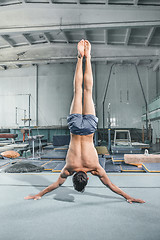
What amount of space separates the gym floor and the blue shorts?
0.78m

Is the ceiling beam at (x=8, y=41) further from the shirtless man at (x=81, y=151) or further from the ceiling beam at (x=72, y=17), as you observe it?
the shirtless man at (x=81, y=151)

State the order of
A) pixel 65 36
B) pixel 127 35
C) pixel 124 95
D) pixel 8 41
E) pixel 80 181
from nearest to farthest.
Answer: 1. pixel 80 181
2. pixel 127 35
3. pixel 65 36
4. pixel 8 41
5. pixel 124 95

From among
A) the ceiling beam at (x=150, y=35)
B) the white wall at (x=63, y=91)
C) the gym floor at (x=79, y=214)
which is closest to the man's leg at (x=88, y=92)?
the gym floor at (x=79, y=214)

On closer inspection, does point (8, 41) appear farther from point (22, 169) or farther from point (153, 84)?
point (153, 84)

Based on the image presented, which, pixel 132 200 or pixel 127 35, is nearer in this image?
pixel 132 200

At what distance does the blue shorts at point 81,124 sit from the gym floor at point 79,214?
0.78 m

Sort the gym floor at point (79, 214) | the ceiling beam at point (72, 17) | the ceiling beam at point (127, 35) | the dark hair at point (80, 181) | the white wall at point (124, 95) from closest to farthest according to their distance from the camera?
1. the gym floor at point (79, 214)
2. the dark hair at point (80, 181)
3. the ceiling beam at point (72, 17)
4. the ceiling beam at point (127, 35)
5. the white wall at point (124, 95)

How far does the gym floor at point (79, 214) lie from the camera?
4.70ft

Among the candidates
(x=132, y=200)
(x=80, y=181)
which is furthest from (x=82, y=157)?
(x=132, y=200)

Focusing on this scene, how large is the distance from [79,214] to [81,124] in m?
0.92

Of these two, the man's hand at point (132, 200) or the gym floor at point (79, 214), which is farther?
the man's hand at point (132, 200)

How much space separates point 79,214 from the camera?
1.73m

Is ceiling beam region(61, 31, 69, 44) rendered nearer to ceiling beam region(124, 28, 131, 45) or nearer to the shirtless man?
ceiling beam region(124, 28, 131, 45)

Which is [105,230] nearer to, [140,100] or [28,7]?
[28,7]
